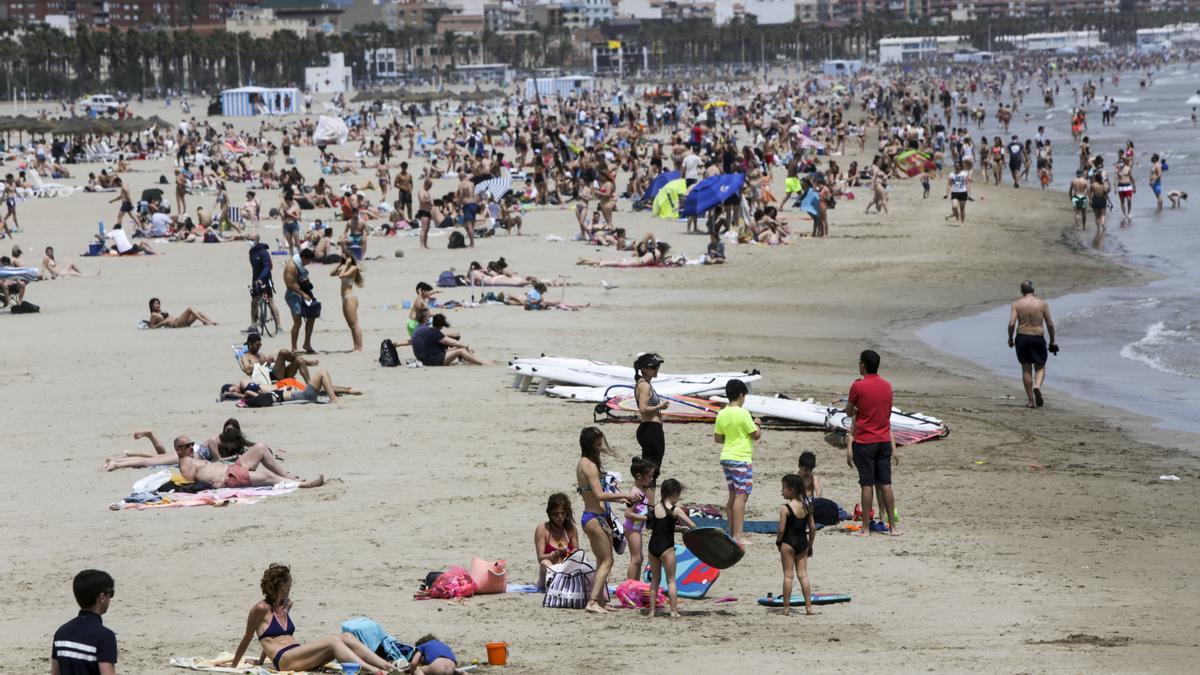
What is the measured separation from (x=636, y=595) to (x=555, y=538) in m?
0.59

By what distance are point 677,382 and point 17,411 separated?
602cm

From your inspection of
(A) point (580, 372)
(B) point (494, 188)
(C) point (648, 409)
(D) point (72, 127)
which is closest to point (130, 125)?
(D) point (72, 127)

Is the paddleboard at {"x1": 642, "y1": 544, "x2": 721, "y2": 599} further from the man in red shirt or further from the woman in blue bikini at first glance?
the man in red shirt

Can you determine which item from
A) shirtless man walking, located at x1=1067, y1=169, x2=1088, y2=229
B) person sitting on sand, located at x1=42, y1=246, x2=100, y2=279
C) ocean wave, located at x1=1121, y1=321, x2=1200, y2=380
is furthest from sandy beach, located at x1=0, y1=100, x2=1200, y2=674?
shirtless man walking, located at x1=1067, y1=169, x2=1088, y2=229

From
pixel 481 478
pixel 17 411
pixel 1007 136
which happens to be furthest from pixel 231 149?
pixel 481 478

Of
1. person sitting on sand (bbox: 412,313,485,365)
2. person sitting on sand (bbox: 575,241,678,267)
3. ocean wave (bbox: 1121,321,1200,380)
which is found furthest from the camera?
person sitting on sand (bbox: 575,241,678,267)

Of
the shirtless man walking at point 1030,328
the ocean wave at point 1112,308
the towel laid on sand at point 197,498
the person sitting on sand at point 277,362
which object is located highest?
the shirtless man walking at point 1030,328

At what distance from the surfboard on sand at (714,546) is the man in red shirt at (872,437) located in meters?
1.94

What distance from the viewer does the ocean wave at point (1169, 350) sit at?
58.3ft

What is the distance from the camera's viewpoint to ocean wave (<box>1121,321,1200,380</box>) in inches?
699

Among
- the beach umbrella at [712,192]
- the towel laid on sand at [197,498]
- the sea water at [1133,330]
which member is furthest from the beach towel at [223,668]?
the beach umbrella at [712,192]

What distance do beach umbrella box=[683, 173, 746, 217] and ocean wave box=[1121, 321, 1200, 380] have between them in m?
8.43

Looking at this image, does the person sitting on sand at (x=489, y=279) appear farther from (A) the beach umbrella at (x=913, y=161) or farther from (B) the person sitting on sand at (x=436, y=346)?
(A) the beach umbrella at (x=913, y=161)

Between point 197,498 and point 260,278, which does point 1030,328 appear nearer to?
point 197,498
